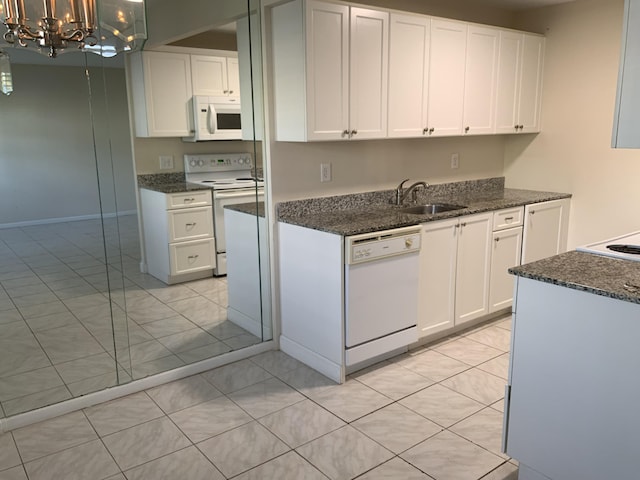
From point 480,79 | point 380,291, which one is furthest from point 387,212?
point 480,79

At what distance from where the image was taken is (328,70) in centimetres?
305

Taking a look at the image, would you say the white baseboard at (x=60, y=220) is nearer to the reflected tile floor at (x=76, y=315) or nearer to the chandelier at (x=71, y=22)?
the reflected tile floor at (x=76, y=315)

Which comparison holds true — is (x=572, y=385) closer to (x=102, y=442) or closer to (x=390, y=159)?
(x=102, y=442)

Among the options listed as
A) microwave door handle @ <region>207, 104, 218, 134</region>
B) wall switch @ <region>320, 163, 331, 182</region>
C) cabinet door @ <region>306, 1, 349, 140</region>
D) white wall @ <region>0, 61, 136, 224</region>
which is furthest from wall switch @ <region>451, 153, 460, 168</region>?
white wall @ <region>0, 61, 136, 224</region>

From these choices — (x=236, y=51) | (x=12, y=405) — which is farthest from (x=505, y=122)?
(x=12, y=405)

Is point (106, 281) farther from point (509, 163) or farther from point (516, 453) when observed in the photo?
point (509, 163)

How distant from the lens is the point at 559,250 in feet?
14.3

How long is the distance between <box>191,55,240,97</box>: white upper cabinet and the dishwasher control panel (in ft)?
3.89

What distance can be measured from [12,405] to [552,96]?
437 cm

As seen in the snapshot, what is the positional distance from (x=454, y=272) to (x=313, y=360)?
3.71ft

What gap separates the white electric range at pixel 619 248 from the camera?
2.28 m

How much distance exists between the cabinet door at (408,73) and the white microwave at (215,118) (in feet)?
3.27

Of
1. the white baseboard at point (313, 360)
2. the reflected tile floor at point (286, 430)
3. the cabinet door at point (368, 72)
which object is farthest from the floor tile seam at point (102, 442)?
the cabinet door at point (368, 72)

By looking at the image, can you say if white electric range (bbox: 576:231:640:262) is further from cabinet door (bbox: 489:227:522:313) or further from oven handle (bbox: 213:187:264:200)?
oven handle (bbox: 213:187:264:200)
